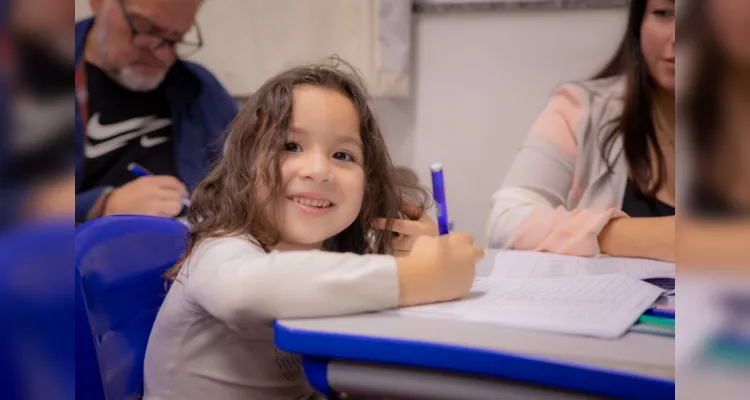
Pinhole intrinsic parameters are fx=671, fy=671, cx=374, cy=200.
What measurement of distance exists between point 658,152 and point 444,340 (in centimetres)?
91

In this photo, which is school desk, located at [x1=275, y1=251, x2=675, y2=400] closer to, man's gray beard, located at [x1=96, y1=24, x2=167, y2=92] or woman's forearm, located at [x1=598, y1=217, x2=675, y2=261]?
woman's forearm, located at [x1=598, y1=217, x2=675, y2=261]

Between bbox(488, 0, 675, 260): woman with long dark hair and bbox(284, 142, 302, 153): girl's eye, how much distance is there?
512 mm

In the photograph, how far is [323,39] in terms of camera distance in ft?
4.86

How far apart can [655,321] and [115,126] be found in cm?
119

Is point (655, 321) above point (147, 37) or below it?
below

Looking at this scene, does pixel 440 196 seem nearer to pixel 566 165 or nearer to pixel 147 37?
pixel 566 165

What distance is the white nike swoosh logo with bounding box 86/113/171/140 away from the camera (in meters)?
1.38

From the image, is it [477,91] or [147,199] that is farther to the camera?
[477,91]

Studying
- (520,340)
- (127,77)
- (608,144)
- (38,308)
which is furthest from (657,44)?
(38,308)

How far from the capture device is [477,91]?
1478mm

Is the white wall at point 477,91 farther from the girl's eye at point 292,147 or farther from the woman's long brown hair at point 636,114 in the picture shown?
the girl's eye at point 292,147

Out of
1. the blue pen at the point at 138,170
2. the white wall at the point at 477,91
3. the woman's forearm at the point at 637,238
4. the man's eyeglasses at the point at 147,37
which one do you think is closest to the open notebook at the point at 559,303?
the woman's forearm at the point at 637,238

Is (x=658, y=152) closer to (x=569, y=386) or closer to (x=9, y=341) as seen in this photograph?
A: (x=569, y=386)

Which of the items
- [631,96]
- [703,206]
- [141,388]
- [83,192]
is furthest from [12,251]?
[631,96]
